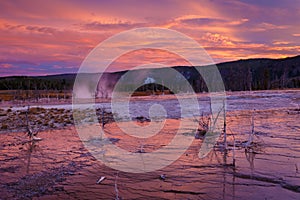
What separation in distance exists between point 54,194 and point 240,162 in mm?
6049

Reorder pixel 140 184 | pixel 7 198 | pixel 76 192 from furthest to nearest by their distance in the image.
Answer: pixel 140 184, pixel 76 192, pixel 7 198

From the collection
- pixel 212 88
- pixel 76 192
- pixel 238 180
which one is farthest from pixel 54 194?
pixel 212 88

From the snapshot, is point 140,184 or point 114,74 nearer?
point 140,184

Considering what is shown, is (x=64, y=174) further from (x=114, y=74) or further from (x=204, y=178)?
(x=114, y=74)

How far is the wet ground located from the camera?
822cm

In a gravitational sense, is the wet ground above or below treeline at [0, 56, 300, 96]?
below

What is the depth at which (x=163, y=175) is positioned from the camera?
9.74 meters

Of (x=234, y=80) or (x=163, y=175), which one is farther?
(x=234, y=80)

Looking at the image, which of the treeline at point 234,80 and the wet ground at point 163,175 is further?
the treeline at point 234,80

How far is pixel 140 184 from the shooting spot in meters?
9.12

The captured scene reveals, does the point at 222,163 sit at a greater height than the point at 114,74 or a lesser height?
lesser

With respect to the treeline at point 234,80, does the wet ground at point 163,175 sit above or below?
below

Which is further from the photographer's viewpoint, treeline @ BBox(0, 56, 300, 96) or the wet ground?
treeline @ BBox(0, 56, 300, 96)

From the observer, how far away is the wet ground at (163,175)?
27.0 ft
